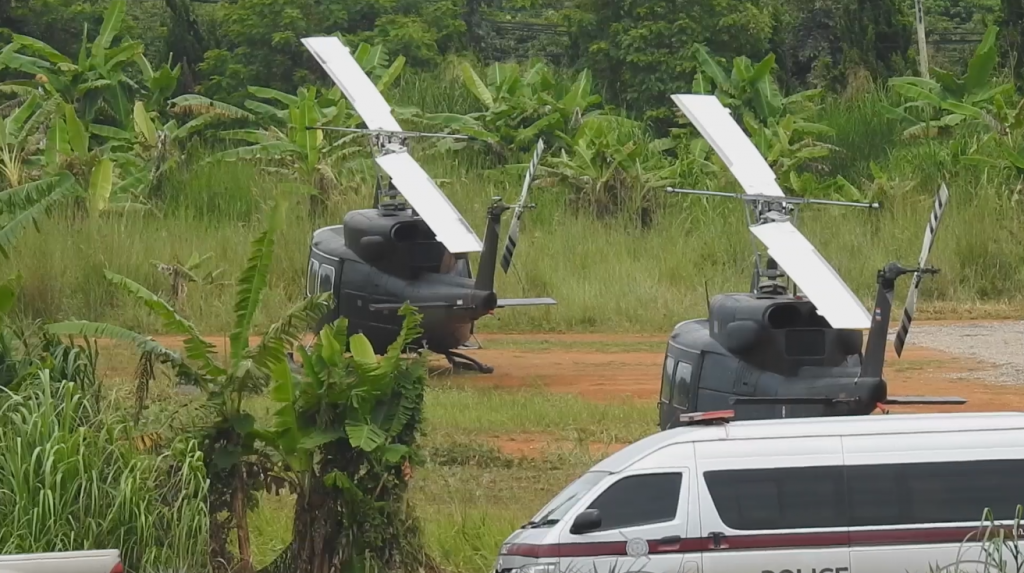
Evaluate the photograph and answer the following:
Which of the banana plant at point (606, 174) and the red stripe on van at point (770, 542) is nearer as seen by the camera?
the red stripe on van at point (770, 542)

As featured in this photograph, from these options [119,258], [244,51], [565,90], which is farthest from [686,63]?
[119,258]

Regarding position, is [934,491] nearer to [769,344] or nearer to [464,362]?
[769,344]

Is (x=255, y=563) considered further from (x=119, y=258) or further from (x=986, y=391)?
(x=119, y=258)

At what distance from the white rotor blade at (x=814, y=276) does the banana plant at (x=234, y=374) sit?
3.66 meters

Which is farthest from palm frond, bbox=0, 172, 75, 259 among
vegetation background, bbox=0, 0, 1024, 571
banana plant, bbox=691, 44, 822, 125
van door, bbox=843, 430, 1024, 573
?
banana plant, bbox=691, 44, 822, 125

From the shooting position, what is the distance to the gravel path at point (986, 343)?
19391 mm

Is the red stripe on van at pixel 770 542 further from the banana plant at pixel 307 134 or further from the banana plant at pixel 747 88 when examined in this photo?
the banana plant at pixel 747 88

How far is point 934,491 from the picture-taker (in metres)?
9.38

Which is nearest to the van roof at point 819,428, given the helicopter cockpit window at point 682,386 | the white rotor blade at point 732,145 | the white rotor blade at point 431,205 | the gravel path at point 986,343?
the white rotor blade at point 732,145

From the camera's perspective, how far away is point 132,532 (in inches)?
394

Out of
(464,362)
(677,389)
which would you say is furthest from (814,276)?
(464,362)

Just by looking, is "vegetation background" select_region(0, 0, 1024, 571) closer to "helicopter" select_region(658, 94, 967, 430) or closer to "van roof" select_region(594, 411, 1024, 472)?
"helicopter" select_region(658, 94, 967, 430)

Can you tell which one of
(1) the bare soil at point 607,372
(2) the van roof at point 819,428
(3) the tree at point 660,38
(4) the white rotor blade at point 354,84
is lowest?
(1) the bare soil at point 607,372

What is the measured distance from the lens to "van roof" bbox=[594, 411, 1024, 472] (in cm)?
951
